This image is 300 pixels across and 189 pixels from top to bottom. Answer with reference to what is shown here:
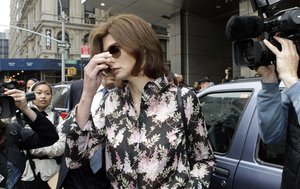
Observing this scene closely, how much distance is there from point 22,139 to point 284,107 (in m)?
1.75

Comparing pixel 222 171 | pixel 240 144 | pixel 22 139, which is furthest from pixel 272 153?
pixel 22 139

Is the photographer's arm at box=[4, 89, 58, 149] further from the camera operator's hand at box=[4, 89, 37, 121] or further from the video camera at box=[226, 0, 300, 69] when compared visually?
the video camera at box=[226, 0, 300, 69]

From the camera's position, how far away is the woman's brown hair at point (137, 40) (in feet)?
6.15

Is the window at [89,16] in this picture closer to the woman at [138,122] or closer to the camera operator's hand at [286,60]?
the woman at [138,122]

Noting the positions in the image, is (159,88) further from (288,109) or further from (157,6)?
(157,6)

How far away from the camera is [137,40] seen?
1885 mm

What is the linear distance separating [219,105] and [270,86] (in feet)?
4.67

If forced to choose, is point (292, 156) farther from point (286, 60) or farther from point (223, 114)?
point (223, 114)

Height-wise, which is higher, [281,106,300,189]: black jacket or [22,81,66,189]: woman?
[281,106,300,189]: black jacket

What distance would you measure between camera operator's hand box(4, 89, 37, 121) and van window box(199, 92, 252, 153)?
140 cm

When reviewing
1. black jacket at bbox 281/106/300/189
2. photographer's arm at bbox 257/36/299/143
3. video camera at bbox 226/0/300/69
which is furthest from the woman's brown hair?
black jacket at bbox 281/106/300/189

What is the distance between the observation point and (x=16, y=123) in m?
2.63

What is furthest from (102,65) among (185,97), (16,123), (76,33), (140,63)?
(76,33)

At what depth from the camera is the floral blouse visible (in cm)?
178
